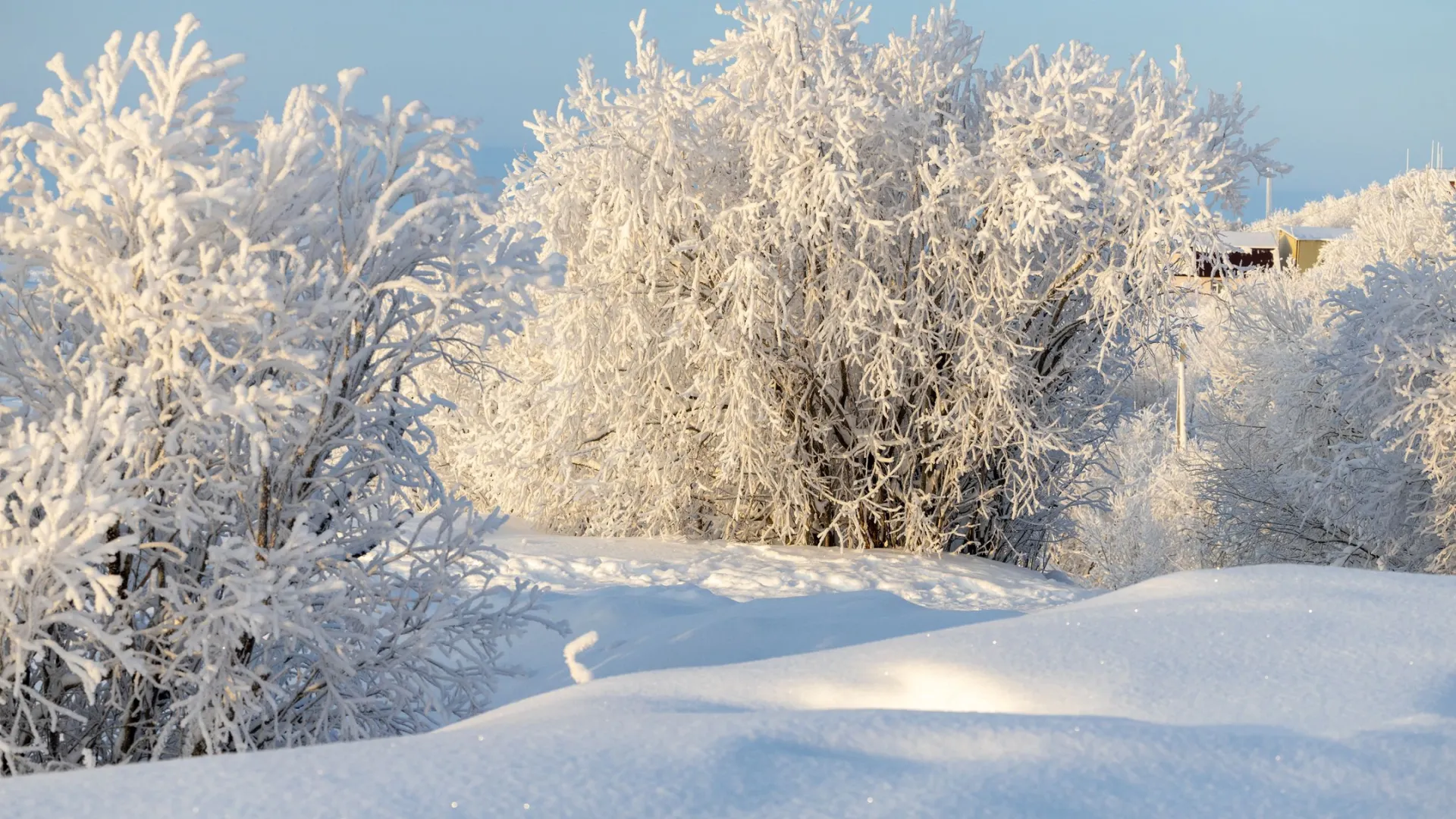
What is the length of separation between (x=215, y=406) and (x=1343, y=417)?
13344 millimetres

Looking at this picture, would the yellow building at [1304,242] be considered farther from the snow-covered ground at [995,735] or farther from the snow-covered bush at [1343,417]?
the snow-covered ground at [995,735]

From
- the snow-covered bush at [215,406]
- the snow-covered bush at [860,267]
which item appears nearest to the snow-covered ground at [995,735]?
the snow-covered bush at [215,406]

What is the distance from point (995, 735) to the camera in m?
2.08

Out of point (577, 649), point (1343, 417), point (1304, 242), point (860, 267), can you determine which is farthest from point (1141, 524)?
point (1304, 242)

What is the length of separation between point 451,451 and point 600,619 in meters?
9.12

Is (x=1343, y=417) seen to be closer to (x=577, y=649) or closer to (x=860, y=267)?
(x=860, y=267)

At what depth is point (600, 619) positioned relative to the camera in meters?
5.85

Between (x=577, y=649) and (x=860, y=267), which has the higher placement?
(x=860, y=267)

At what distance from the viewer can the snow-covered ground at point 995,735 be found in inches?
71.3

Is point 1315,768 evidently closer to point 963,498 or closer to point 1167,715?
point 1167,715

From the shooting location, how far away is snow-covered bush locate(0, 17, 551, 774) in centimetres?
308

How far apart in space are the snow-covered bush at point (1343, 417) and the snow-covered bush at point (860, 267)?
2.38 m

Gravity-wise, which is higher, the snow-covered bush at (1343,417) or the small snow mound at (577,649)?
the snow-covered bush at (1343,417)

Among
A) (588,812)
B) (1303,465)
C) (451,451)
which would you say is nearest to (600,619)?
(588,812)
